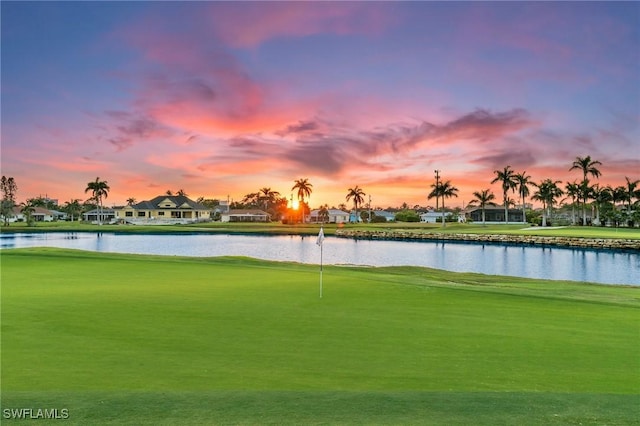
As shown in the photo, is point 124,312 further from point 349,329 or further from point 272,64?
point 272,64

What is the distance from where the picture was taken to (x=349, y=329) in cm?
976

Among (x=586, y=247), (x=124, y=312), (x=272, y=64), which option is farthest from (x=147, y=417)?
(x=586, y=247)

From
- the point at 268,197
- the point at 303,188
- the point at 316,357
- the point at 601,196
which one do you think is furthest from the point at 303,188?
the point at 316,357

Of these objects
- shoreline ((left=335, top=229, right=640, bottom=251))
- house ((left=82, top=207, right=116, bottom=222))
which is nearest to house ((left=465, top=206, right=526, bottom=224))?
shoreline ((left=335, top=229, right=640, bottom=251))

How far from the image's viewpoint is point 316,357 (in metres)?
7.69

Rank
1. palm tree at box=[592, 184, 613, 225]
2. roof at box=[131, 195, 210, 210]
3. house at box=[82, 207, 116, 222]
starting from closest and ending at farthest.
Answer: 1. palm tree at box=[592, 184, 613, 225]
2. roof at box=[131, 195, 210, 210]
3. house at box=[82, 207, 116, 222]

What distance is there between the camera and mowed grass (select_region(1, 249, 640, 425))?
17.6 feet

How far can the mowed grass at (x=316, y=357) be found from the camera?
5.36m

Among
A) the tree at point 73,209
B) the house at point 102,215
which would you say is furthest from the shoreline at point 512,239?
the tree at point 73,209

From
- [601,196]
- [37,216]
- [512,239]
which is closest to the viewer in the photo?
[512,239]

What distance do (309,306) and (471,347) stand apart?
4.89 m

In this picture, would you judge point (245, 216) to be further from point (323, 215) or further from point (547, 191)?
point (547, 191)

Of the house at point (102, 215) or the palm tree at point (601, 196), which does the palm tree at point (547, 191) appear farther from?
the house at point (102, 215)

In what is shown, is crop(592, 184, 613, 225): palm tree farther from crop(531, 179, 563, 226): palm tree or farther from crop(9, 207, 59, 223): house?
crop(9, 207, 59, 223): house
